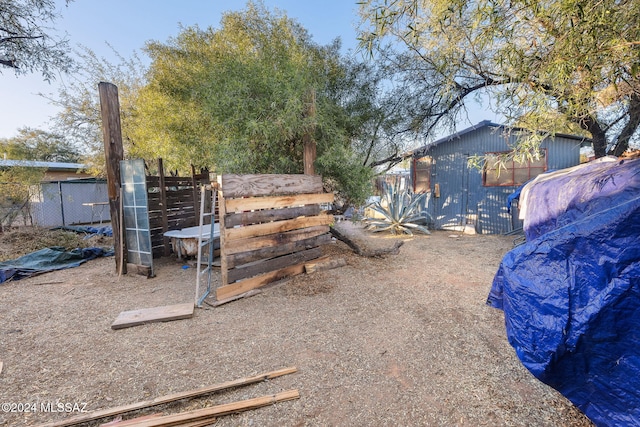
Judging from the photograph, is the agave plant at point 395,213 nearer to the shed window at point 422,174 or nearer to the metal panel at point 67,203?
the shed window at point 422,174

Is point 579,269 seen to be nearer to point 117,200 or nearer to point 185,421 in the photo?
point 185,421

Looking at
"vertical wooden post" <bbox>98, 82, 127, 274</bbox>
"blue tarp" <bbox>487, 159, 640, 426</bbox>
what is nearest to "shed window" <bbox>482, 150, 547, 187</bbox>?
"blue tarp" <bbox>487, 159, 640, 426</bbox>

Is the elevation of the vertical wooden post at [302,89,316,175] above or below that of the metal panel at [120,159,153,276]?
above

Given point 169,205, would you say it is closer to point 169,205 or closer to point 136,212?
point 169,205

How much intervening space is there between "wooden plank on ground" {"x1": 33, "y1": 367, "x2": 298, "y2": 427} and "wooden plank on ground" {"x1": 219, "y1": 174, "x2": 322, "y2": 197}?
2.00 m

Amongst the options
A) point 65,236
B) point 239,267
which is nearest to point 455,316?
point 239,267

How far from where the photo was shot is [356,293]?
11.6 feet

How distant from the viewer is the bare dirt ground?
1.66 meters

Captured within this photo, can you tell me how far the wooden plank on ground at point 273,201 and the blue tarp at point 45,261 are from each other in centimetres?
382

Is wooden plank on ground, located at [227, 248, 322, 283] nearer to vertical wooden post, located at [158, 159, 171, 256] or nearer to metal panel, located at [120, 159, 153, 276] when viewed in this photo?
metal panel, located at [120, 159, 153, 276]

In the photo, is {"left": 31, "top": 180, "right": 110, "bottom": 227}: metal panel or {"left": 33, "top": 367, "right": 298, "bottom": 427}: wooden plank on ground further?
{"left": 31, "top": 180, "right": 110, "bottom": 227}: metal panel

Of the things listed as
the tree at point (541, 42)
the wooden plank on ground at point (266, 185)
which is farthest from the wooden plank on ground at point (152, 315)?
the tree at point (541, 42)

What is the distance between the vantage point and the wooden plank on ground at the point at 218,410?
150 centimetres

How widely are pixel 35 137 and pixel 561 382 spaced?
1603cm
